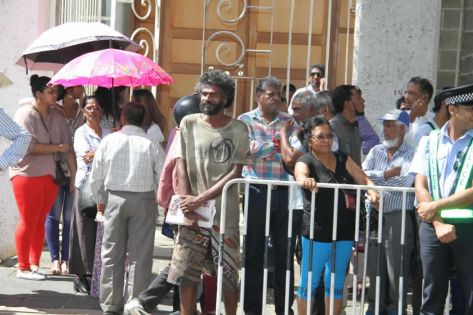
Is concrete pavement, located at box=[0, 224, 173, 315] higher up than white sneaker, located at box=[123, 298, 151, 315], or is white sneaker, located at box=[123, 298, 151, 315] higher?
white sneaker, located at box=[123, 298, 151, 315]

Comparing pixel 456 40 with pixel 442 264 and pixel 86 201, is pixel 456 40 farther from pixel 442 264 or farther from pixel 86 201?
pixel 442 264

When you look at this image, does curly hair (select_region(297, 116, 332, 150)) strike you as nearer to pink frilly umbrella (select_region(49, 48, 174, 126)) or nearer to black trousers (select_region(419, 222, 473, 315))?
black trousers (select_region(419, 222, 473, 315))

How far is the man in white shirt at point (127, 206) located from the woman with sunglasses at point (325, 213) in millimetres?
1288

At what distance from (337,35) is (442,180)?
14.3ft

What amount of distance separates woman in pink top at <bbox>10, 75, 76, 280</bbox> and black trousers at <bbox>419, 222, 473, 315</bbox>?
12.3 feet

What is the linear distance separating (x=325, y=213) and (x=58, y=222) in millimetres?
3273

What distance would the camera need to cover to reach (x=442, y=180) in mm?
7043

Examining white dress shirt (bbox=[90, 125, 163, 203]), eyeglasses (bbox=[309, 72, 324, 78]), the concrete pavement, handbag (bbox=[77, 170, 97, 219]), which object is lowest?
the concrete pavement

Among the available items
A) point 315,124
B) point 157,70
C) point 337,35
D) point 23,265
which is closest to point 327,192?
point 315,124

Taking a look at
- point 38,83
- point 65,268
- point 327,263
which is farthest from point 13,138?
point 327,263

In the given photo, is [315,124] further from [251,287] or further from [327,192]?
[251,287]

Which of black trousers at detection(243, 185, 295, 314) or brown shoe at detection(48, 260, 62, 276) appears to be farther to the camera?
brown shoe at detection(48, 260, 62, 276)

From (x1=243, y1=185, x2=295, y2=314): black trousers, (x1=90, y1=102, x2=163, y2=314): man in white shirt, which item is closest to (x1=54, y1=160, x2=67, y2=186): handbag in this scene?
(x1=90, y1=102, x2=163, y2=314): man in white shirt

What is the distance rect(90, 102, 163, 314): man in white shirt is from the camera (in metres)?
8.12
